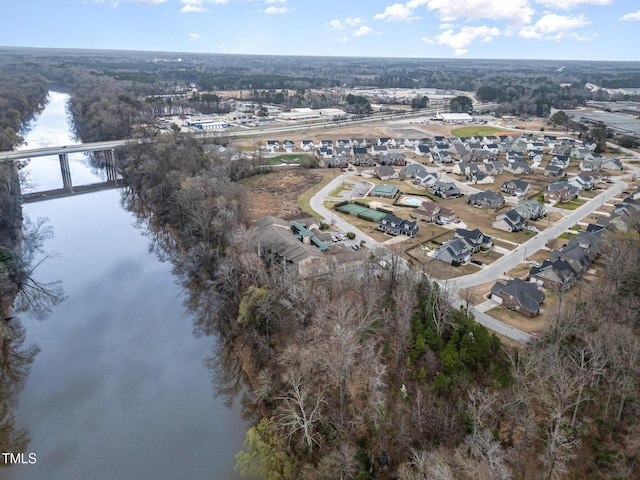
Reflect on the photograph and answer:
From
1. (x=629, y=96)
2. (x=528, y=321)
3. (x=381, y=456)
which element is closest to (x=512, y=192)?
(x=528, y=321)

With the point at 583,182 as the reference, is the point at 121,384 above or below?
below

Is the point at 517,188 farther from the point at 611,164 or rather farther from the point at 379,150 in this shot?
the point at 379,150

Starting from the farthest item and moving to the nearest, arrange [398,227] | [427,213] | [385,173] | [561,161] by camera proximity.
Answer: [561,161]
[385,173]
[427,213]
[398,227]

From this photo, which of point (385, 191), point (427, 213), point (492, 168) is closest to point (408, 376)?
point (427, 213)

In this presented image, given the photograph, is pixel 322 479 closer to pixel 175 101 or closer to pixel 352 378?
pixel 352 378

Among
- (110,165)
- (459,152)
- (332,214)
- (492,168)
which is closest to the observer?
(332,214)

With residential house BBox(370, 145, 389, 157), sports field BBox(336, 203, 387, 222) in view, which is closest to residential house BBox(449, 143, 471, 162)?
residential house BBox(370, 145, 389, 157)

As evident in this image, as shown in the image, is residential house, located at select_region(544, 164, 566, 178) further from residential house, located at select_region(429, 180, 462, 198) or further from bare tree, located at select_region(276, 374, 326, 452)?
bare tree, located at select_region(276, 374, 326, 452)
